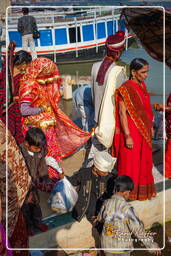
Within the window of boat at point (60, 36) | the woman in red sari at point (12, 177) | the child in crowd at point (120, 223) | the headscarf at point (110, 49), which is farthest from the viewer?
the window of boat at point (60, 36)

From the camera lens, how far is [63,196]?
399 cm

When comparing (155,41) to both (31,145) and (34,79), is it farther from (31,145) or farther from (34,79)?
(31,145)

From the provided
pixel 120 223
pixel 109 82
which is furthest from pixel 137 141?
pixel 120 223

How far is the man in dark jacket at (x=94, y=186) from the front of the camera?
147 inches

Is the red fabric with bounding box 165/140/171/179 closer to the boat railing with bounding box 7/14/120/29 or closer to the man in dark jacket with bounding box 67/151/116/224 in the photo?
the man in dark jacket with bounding box 67/151/116/224

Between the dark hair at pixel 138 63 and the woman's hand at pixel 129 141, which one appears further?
the woman's hand at pixel 129 141

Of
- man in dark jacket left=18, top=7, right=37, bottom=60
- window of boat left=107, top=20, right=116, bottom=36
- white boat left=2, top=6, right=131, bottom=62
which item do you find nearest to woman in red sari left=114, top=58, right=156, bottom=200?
man in dark jacket left=18, top=7, right=37, bottom=60

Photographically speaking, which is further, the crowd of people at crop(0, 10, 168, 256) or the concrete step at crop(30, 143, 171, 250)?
the concrete step at crop(30, 143, 171, 250)

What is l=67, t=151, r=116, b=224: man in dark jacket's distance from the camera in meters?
A: 3.73

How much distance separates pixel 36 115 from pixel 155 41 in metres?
2.11

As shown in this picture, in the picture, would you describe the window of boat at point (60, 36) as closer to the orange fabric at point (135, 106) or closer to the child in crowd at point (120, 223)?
the orange fabric at point (135, 106)

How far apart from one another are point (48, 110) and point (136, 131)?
1.15m

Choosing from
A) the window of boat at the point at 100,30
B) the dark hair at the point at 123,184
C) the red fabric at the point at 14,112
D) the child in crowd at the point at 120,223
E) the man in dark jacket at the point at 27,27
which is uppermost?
the window of boat at the point at 100,30

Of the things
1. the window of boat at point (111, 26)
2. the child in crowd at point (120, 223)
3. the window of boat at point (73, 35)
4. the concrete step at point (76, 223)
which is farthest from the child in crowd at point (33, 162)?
the window of boat at point (111, 26)
